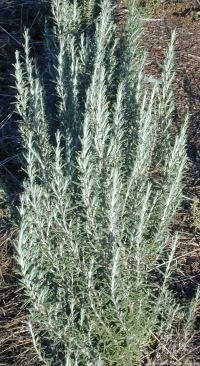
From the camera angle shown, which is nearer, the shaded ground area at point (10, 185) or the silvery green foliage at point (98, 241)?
the silvery green foliage at point (98, 241)

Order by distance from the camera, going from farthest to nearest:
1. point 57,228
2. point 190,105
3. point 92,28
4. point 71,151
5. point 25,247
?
1. point 92,28
2. point 190,105
3. point 71,151
4. point 57,228
5. point 25,247

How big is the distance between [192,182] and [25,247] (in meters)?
1.58

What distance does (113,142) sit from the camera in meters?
2.26

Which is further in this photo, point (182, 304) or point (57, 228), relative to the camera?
point (182, 304)

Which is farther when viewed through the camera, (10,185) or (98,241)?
(10,185)

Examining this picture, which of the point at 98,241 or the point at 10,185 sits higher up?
the point at 98,241

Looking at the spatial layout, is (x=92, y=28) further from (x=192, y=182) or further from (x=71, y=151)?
(x=71, y=151)

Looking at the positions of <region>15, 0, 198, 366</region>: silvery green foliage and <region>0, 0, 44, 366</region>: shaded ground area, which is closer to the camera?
<region>15, 0, 198, 366</region>: silvery green foliage

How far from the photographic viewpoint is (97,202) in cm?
221

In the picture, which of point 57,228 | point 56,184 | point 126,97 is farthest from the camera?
point 126,97

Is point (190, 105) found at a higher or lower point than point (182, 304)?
higher

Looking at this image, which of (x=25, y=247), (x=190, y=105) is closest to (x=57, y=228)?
(x=25, y=247)

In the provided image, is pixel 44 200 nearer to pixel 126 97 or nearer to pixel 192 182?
pixel 126 97

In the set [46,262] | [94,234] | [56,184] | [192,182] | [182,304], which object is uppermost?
[56,184]
